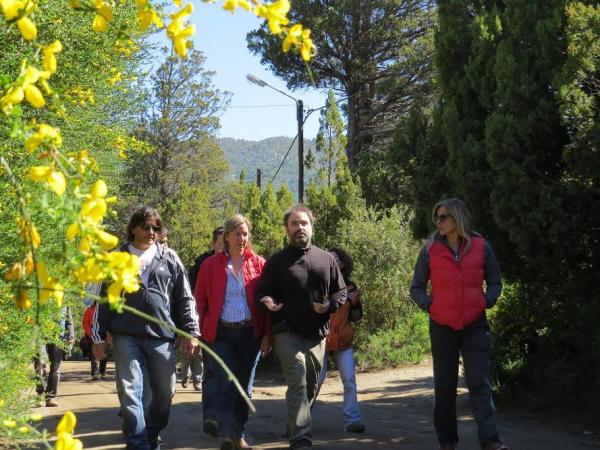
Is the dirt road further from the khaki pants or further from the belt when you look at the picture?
the belt

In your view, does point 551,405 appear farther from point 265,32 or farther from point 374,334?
point 265,32

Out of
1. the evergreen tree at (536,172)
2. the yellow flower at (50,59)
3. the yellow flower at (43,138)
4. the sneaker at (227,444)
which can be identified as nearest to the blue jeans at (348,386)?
the sneaker at (227,444)

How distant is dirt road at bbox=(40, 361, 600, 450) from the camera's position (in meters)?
7.46

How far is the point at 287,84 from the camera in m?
26.3

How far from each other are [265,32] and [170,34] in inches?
956

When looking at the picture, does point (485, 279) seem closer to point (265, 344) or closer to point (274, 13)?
point (265, 344)

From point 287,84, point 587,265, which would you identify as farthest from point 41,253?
point 287,84

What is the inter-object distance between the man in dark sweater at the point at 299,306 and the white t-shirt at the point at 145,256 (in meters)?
0.89

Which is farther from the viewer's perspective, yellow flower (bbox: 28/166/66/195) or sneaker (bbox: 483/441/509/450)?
sneaker (bbox: 483/441/509/450)

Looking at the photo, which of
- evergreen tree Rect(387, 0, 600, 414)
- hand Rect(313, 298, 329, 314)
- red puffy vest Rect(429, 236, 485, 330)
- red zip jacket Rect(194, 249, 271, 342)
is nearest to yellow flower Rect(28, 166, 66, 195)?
red puffy vest Rect(429, 236, 485, 330)

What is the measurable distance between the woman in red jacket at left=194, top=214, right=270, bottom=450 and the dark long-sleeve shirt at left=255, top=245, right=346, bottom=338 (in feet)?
0.61

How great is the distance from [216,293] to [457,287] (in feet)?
6.13

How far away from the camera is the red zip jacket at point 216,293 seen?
23.1 feet

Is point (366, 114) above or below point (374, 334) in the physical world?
above
